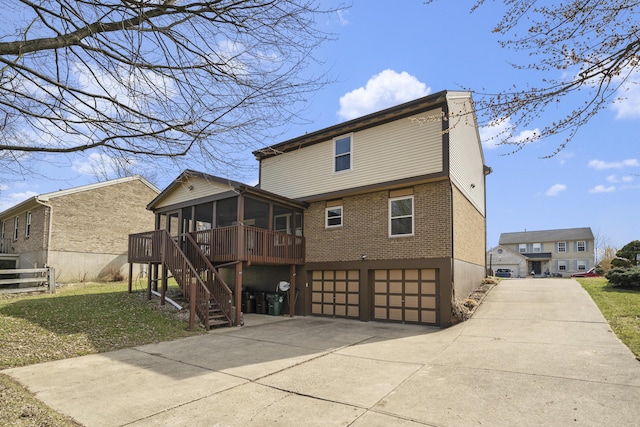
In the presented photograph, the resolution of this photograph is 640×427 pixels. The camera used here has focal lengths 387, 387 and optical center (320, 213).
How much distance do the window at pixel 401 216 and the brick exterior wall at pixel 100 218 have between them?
18748 mm

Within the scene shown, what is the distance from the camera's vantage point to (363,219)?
14977 mm

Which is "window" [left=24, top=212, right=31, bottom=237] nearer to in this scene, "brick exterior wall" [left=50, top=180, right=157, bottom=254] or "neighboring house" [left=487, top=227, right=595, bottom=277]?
"brick exterior wall" [left=50, top=180, right=157, bottom=254]

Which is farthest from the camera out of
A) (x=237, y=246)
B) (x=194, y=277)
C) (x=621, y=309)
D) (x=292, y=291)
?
(x=292, y=291)

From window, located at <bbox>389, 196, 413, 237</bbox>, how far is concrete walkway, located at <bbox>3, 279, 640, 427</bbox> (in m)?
3.90

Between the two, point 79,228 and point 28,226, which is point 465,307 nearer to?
point 79,228

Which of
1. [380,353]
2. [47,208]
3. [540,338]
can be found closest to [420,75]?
[380,353]

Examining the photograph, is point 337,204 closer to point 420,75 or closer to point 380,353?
point 380,353

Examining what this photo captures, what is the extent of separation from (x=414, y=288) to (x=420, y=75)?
9.79 m

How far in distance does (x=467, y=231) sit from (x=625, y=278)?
6794 mm

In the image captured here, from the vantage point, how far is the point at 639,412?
4.93 m

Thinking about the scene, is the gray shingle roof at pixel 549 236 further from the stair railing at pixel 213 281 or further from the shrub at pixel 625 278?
the stair railing at pixel 213 281

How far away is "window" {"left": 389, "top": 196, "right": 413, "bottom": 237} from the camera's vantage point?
45.5 ft

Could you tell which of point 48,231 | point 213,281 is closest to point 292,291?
point 213,281

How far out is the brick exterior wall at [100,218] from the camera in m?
22.6
